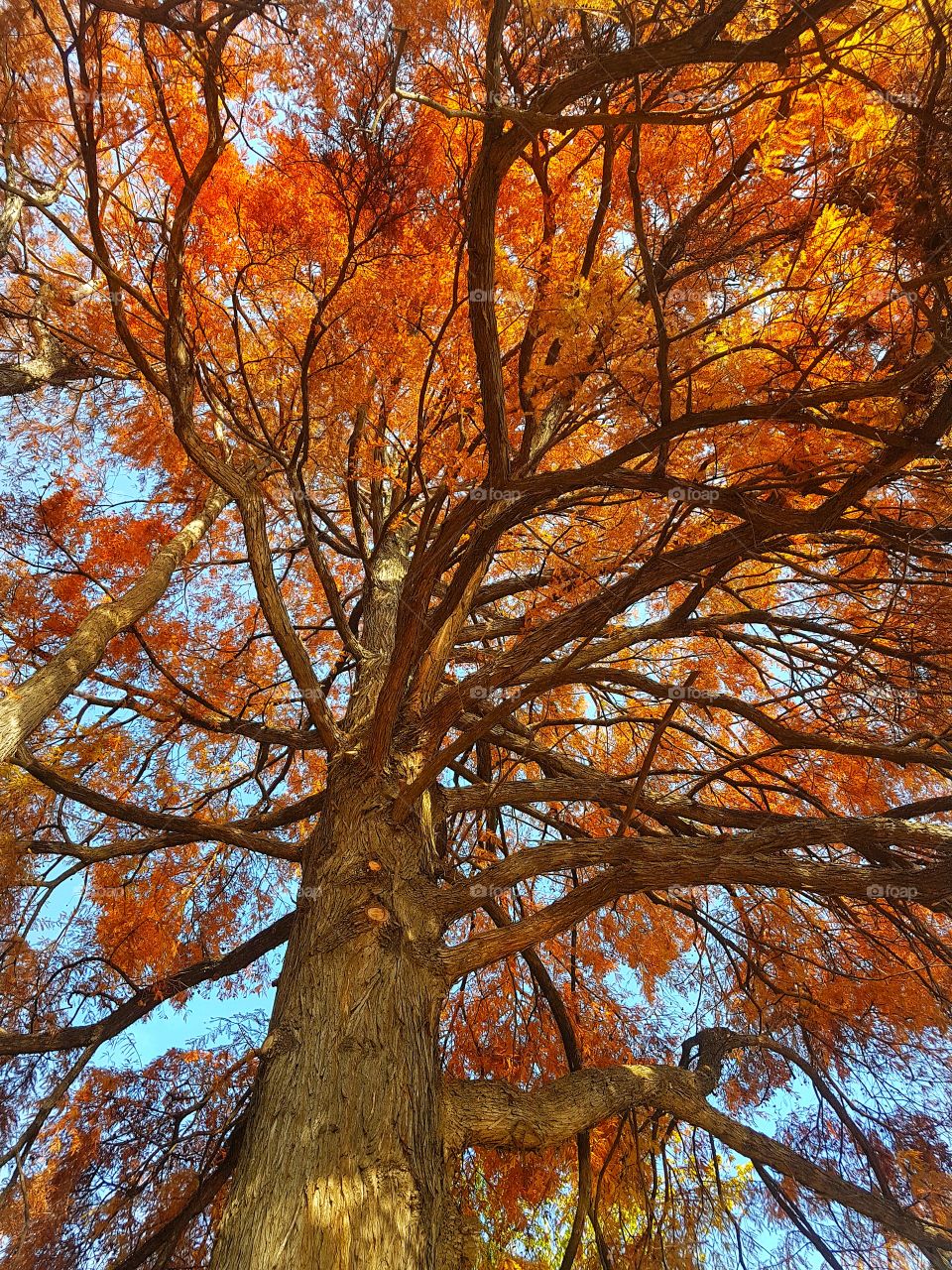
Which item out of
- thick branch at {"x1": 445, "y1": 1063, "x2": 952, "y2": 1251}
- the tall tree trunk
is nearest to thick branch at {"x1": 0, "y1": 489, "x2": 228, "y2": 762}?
the tall tree trunk

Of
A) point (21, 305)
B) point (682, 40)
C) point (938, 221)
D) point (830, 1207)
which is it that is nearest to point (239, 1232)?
point (830, 1207)

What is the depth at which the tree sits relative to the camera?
257cm

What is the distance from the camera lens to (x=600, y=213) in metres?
3.12

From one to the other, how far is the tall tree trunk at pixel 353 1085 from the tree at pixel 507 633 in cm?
1

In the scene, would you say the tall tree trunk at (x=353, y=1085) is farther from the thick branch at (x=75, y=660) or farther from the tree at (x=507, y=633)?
the thick branch at (x=75, y=660)

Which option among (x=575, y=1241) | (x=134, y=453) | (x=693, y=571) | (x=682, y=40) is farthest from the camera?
(x=134, y=453)

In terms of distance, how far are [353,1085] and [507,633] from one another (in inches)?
129

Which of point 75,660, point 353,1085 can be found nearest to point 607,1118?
point 353,1085

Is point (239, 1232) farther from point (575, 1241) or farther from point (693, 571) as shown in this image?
point (693, 571)

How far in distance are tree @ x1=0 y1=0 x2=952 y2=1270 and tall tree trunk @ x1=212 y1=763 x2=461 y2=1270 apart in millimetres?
14

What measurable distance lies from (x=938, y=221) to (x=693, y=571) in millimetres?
1335

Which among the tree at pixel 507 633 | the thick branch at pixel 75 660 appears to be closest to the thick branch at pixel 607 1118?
the tree at pixel 507 633

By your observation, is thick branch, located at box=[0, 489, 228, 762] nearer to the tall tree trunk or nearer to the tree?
the tree

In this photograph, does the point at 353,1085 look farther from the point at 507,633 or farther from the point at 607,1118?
the point at 507,633
